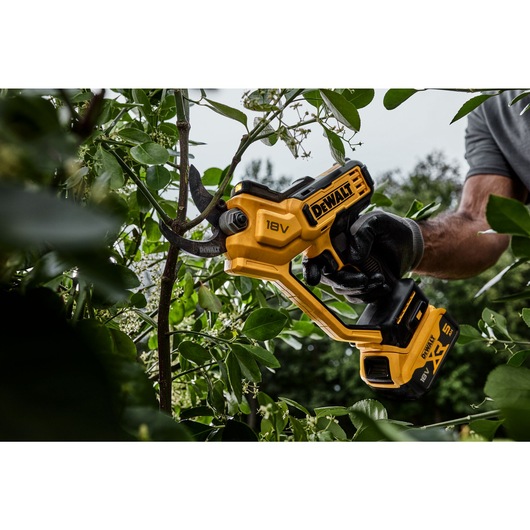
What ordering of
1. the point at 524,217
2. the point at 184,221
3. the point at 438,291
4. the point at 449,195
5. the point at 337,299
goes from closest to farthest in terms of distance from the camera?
the point at 524,217 < the point at 184,221 < the point at 337,299 < the point at 438,291 < the point at 449,195

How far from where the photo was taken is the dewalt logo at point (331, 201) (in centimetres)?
83

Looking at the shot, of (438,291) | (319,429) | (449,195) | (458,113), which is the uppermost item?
(449,195)

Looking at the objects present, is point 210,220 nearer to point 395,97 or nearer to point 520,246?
point 395,97

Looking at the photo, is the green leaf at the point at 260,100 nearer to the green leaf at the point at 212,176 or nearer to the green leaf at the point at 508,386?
the green leaf at the point at 212,176

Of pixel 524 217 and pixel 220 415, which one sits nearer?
pixel 524 217

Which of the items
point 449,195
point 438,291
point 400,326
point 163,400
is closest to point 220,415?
point 163,400

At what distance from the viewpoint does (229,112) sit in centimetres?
61

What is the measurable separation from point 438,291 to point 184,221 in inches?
347

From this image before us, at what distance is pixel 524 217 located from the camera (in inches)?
7.8

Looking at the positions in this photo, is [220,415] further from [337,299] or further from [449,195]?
[449,195]

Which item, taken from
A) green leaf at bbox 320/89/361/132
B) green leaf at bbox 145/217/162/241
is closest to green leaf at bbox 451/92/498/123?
green leaf at bbox 320/89/361/132

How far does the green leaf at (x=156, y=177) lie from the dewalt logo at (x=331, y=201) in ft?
0.78

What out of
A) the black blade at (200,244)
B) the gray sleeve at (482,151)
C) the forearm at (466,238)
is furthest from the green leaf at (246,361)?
the gray sleeve at (482,151)

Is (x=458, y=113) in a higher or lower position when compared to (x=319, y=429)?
higher
